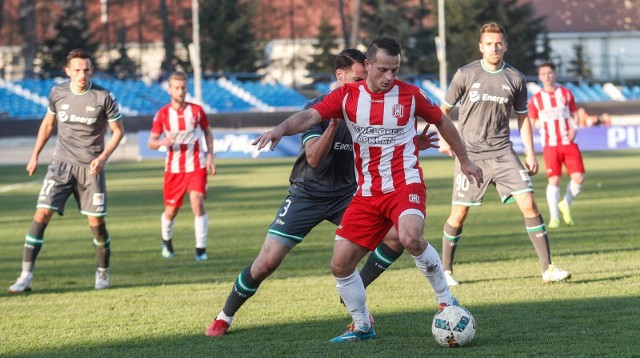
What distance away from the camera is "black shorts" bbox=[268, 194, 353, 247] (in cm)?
805

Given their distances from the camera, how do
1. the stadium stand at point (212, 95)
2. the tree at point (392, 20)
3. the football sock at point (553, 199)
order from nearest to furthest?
the football sock at point (553, 199), the stadium stand at point (212, 95), the tree at point (392, 20)

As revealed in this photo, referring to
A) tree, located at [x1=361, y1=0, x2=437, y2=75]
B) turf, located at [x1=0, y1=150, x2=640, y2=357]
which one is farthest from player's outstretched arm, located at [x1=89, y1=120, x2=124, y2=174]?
tree, located at [x1=361, y1=0, x2=437, y2=75]

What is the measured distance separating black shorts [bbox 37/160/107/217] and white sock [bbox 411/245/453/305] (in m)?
4.12

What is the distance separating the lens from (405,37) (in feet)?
189

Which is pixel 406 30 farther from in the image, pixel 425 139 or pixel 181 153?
pixel 425 139

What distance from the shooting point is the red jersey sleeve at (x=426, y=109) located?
7.45 m

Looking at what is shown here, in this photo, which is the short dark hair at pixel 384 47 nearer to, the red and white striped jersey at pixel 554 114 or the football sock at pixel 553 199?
→ the football sock at pixel 553 199

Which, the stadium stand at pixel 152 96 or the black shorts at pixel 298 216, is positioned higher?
the stadium stand at pixel 152 96

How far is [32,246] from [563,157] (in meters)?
8.07

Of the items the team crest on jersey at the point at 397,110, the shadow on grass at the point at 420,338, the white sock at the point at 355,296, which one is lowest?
the shadow on grass at the point at 420,338

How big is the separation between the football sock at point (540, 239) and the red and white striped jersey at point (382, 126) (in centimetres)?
295

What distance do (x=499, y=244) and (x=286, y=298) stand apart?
4372 millimetres

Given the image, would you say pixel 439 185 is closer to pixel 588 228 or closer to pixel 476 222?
pixel 476 222

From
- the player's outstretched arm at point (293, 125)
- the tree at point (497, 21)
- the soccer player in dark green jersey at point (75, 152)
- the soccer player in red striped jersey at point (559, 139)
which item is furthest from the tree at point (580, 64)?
the player's outstretched arm at point (293, 125)
